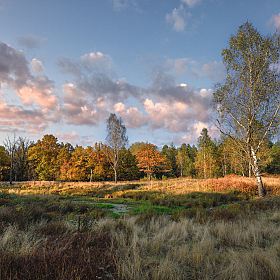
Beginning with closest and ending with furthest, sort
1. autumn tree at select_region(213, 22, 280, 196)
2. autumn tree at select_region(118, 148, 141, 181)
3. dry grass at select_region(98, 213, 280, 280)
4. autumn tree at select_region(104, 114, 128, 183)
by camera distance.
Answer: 1. dry grass at select_region(98, 213, 280, 280)
2. autumn tree at select_region(213, 22, 280, 196)
3. autumn tree at select_region(104, 114, 128, 183)
4. autumn tree at select_region(118, 148, 141, 181)

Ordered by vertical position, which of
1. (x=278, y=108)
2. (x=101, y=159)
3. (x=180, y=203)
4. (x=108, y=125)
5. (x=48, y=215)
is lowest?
(x=180, y=203)

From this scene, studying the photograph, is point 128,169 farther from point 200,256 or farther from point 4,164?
point 200,256

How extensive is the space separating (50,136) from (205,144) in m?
41.2

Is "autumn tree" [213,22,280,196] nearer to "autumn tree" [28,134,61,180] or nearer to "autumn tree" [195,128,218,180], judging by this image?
"autumn tree" [195,128,218,180]

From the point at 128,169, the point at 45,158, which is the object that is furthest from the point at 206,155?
the point at 45,158

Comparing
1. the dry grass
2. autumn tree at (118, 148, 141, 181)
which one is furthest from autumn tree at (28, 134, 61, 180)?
the dry grass

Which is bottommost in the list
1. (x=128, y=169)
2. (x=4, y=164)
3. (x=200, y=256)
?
(x=200, y=256)

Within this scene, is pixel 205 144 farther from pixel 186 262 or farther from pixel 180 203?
pixel 186 262

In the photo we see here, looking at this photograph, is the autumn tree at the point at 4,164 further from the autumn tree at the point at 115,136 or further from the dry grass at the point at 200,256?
the dry grass at the point at 200,256

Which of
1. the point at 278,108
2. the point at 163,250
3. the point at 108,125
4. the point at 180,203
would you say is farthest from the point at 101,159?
the point at 163,250

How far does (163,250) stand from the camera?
14.6 feet

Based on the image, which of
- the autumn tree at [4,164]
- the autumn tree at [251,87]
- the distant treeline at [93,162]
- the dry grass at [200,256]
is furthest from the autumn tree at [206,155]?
the autumn tree at [4,164]

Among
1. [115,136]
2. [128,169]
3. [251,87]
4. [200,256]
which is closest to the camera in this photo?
[200,256]

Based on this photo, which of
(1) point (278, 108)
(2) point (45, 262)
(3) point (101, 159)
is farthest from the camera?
(3) point (101, 159)
